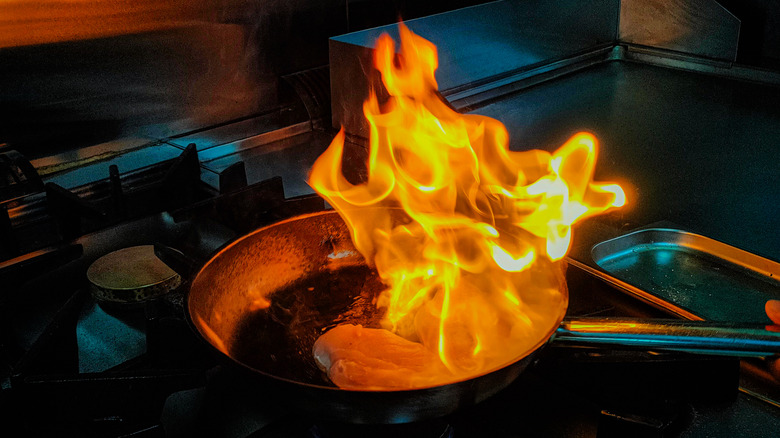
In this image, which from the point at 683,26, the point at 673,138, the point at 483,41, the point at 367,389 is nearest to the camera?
the point at 367,389

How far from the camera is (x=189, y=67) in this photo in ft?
5.29

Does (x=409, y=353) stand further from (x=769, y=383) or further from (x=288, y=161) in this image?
(x=288, y=161)

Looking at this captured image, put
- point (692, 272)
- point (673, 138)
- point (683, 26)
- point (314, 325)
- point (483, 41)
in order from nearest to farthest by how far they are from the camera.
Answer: point (314, 325), point (692, 272), point (673, 138), point (483, 41), point (683, 26)

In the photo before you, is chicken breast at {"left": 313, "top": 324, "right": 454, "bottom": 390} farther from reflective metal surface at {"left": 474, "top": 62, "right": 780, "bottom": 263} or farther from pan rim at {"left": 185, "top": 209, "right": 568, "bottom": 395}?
reflective metal surface at {"left": 474, "top": 62, "right": 780, "bottom": 263}

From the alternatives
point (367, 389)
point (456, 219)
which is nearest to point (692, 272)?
point (456, 219)

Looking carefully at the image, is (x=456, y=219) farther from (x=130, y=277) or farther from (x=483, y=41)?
(x=483, y=41)

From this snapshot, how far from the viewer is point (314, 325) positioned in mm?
966

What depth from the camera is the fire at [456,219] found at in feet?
2.94

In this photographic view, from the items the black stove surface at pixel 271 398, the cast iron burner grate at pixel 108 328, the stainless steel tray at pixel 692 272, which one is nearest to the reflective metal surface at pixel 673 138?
the stainless steel tray at pixel 692 272

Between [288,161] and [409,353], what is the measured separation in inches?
35.3

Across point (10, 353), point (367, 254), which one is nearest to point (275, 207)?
point (367, 254)

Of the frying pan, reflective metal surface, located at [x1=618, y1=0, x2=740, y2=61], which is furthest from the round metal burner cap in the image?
reflective metal surface, located at [x1=618, y1=0, x2=740, y2=61]

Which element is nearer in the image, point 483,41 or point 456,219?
point 456,219

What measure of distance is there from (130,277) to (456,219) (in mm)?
538
